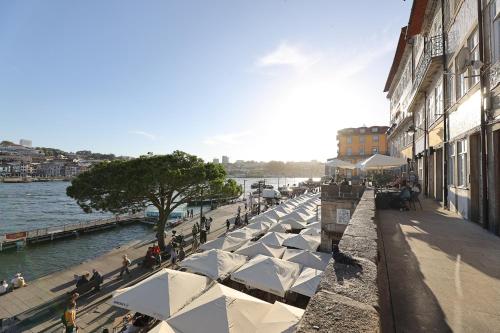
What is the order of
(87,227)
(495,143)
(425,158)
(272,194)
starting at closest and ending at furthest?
(495,143)
(425,158)
(87,227)
(272,194)

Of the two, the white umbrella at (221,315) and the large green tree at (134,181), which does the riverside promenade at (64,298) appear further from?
the white umbrella at (221,315)

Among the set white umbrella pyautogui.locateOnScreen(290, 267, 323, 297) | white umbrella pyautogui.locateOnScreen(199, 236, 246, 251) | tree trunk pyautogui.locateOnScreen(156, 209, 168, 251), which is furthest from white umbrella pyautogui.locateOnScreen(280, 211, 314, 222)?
white umbrella pyautogui.locateOnScreen(290, 267, 323, 297)

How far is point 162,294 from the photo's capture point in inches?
376

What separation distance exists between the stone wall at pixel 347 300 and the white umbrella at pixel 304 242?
1228 cm

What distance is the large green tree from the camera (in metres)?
20.2

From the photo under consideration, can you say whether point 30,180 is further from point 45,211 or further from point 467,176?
point 467,176

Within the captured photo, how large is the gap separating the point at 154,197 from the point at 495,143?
2060cm

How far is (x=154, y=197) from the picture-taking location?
22.2m

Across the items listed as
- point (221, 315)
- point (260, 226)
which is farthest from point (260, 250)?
point (221, 315)

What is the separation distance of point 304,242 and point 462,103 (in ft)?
32.7

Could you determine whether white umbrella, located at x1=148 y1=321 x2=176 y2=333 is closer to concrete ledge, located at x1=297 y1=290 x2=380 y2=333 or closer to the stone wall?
the stone wall

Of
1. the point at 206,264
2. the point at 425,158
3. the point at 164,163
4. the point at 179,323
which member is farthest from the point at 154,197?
the point at 425,158

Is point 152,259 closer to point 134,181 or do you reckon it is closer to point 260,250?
point 134,181

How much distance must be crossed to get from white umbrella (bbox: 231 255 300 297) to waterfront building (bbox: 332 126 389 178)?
168 ft
